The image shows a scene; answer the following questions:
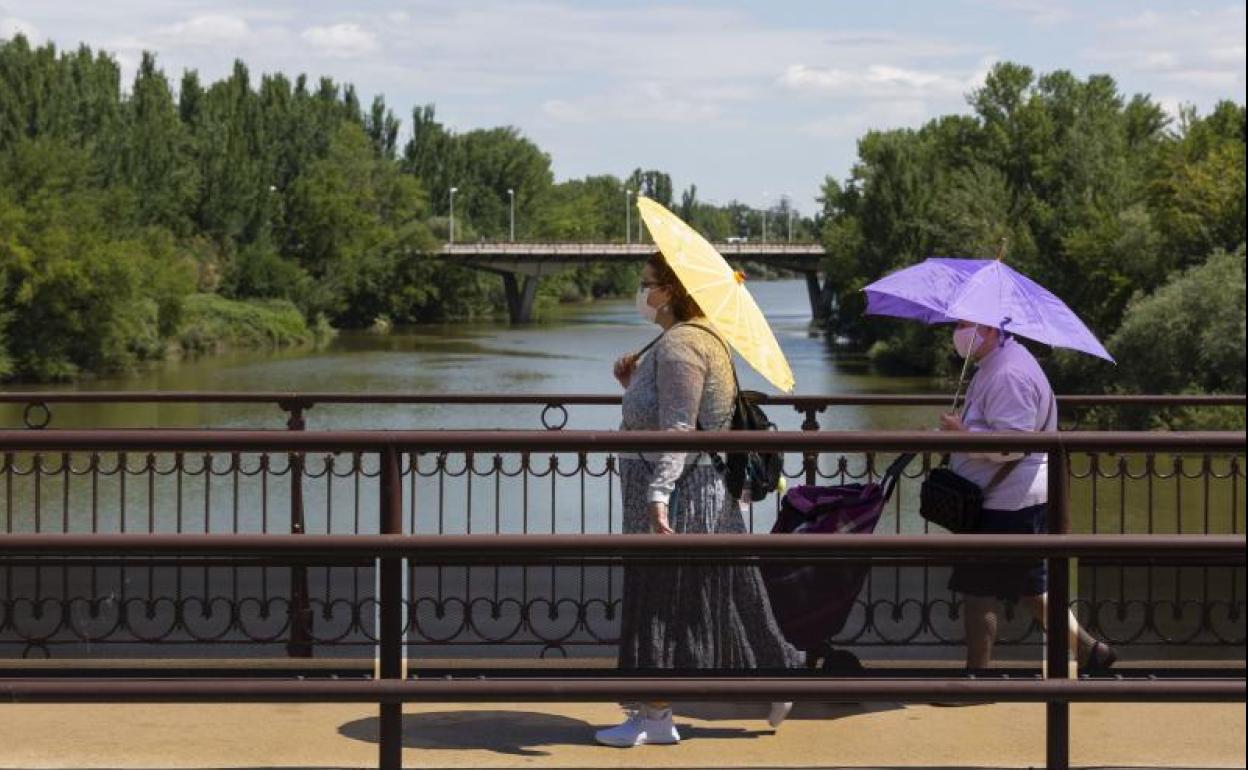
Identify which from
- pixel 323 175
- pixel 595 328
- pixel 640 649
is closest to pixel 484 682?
pixel 640 649

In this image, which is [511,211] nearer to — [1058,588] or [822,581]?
[822,581]

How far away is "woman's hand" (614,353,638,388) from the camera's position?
6.53 metres

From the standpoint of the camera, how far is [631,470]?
6156mm

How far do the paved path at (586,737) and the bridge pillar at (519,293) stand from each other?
317 feet

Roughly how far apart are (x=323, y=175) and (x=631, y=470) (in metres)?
95.5

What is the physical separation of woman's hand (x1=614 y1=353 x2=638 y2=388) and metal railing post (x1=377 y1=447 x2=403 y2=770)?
4.79 feet

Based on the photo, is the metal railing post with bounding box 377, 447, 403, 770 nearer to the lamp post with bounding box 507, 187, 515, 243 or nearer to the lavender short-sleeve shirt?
the lavender short-sleeve shirt

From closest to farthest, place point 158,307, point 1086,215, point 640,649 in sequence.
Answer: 1. point 640,649
2. point 1086,215
3. point 158,307

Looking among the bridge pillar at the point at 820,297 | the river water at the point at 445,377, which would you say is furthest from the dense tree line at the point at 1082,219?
the bridge pillar at the point at 820,297

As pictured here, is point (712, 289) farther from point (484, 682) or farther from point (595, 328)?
point (595, 328)

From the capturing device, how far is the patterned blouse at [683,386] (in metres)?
6.12

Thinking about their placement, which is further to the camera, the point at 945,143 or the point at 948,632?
the point at 945,143

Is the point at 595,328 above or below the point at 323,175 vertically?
below

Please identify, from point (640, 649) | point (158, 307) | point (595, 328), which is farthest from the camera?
point (595, 328)
